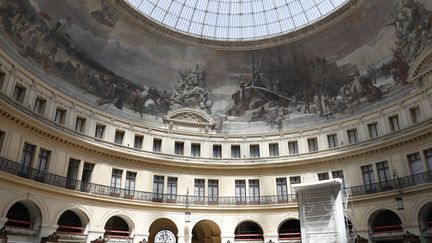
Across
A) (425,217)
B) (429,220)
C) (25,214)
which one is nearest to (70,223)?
(25,214)

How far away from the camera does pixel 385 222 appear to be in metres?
30.6

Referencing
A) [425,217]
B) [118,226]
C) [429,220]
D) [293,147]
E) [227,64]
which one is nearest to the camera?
[425,217]

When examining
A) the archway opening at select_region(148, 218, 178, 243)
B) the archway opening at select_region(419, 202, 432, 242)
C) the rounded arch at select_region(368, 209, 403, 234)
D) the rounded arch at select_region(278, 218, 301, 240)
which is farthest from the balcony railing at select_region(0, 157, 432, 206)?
the archway opening at select_region(148, 218, 178, 243)

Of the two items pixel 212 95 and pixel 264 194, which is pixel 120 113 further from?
pixel 264 194

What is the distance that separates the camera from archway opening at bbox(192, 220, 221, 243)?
35.2m

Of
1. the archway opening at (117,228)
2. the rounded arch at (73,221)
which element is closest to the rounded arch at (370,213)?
the archway opening at (117,228)

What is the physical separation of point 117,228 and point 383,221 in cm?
2443

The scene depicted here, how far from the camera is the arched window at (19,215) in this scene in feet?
81.1

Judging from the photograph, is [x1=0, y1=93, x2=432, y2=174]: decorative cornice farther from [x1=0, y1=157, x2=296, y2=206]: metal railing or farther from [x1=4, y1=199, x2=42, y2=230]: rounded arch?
[x1=4, y1=199, x2=42, y2=230]: rounded arch

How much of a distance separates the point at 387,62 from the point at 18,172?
3234 cm

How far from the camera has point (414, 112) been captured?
2977 centimetres

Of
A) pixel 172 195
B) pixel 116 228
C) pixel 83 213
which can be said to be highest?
pixel 172 195

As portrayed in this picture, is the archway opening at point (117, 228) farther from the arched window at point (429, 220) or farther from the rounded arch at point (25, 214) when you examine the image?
the arched window at point (429, 220)

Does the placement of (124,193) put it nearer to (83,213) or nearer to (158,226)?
(83,213)
